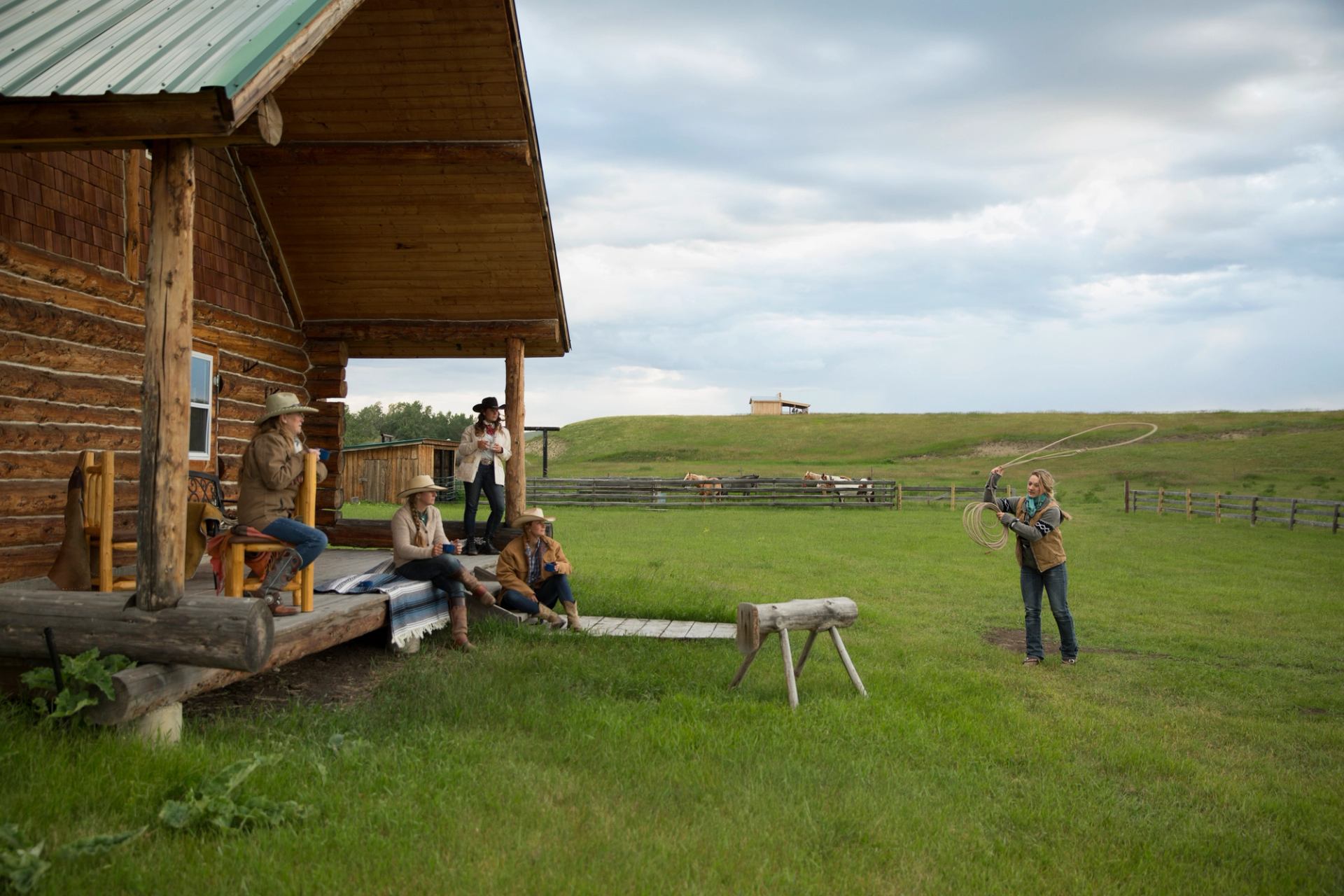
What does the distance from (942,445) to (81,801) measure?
243 feet

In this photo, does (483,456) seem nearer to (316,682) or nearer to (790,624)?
(316,682)

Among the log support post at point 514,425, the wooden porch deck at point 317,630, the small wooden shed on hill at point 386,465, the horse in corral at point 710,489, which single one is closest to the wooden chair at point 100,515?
the wooden porch deck at point 317,630

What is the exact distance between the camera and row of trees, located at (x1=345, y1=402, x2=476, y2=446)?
86312 mm

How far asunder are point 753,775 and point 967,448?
70.8 m

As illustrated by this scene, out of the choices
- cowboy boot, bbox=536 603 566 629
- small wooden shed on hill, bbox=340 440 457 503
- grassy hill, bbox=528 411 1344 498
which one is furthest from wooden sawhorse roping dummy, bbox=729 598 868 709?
grassy hill, bbox=528 411 1344 498

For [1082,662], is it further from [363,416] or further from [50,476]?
[363,416]

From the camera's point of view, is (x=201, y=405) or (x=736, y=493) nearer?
(x=201, y=405)

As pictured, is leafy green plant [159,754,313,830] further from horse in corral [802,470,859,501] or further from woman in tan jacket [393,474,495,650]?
horse in corral [802,470,859,501]

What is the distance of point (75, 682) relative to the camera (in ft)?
18.9

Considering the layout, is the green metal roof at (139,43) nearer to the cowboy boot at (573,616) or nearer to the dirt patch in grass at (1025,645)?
the cowboy boot at (573,616)

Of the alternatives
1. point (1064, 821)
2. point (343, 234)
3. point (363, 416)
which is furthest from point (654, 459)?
point (1064, 821)

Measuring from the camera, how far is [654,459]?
79.1 metres

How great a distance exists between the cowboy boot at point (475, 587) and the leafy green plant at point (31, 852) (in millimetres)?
4893

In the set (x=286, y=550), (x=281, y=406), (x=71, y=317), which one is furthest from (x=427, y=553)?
(x=71, y=317)
